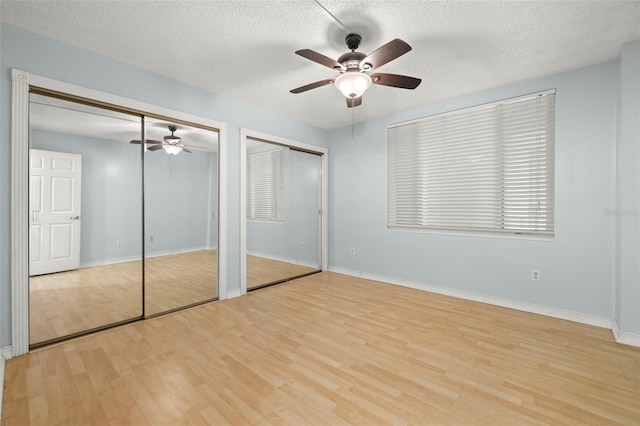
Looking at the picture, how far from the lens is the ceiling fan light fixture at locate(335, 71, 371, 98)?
228cm

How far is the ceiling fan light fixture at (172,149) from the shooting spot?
3.19 metres

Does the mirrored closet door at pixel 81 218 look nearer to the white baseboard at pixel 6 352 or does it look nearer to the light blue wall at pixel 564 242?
the white baseboard at pixel 6 352

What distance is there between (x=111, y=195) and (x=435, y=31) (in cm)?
354

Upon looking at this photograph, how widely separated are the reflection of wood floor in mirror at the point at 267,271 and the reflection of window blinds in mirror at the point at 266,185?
67cm

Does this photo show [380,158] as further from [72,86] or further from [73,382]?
[73,382]

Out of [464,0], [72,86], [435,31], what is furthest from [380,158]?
[72,86]

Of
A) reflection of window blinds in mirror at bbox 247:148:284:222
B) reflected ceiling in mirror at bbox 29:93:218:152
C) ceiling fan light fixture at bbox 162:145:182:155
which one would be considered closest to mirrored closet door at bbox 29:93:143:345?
reflected ceiling in mirror at bbox 29:93:218:152

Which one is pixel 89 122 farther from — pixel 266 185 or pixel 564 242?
pixel 564 242

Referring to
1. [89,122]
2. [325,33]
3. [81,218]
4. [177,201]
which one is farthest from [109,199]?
[325,33]

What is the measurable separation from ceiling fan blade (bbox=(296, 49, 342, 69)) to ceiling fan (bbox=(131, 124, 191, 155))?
2015mm

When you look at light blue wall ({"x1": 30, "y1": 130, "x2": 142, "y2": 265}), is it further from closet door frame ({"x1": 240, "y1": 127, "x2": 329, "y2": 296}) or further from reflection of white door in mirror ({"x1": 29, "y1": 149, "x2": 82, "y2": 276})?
closet door frame ({"x1": 240, "y1": 127, "x2": 329, "y2": 296})

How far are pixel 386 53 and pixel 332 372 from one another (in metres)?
2.45

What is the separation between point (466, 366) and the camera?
6.84 ft

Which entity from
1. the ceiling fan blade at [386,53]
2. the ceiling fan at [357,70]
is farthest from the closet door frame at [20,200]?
the ceiling fan blade at [386,53]
